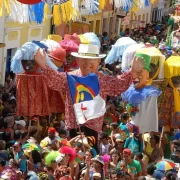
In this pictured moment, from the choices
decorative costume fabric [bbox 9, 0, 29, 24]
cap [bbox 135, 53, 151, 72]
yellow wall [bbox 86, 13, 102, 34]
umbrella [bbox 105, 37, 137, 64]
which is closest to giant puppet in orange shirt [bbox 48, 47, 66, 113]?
decorative costume fabric [bbox 9, 0, 29, 24]

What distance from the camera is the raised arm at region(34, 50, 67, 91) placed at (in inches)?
383

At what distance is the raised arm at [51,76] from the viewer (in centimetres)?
972

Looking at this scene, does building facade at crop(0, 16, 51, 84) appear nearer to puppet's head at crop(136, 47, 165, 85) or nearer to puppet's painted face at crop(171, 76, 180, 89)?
puppet's head at crop(136, 47, 165, 85)

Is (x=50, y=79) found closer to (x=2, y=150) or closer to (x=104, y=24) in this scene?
(x=2, y=150)

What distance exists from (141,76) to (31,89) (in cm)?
173

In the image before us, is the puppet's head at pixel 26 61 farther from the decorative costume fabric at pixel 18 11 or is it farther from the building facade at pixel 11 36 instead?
the building facade at pixel 11 36

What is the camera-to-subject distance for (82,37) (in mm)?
13328

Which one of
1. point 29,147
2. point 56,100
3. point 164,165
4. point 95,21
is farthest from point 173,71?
point 95,21

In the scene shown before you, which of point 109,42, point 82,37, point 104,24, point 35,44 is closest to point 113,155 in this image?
point 35,44

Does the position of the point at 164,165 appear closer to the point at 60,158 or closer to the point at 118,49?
the point at 60,158

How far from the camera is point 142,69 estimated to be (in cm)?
1058

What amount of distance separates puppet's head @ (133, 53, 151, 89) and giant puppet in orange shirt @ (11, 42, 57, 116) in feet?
4.33

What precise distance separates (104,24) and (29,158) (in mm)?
27192

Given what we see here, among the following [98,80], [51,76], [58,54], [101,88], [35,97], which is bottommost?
[35,97]
